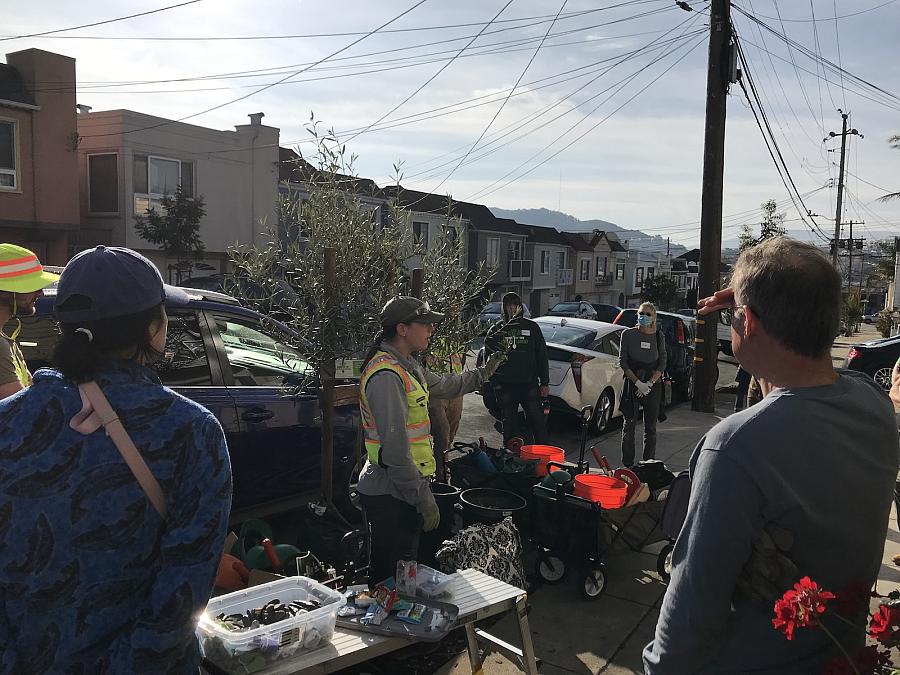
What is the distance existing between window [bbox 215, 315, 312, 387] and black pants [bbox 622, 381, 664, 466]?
418 cm

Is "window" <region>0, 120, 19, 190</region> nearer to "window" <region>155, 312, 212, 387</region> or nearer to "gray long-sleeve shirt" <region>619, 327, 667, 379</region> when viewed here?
"window" <region>155, 312, 212, 387</region>

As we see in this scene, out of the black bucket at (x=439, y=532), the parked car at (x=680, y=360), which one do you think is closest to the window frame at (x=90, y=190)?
the parked car at (x=680, y=360)

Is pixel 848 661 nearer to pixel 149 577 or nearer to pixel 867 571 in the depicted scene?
pixel 867 571

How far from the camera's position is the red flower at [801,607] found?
145 cm

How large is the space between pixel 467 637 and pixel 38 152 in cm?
2165

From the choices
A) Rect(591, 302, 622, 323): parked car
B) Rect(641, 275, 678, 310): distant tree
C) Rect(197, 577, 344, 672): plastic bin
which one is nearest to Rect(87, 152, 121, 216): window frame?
Rect(591, 302, 622, 323): parked car

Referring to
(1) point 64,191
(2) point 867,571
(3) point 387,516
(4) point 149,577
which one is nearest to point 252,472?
(3) point 387,516

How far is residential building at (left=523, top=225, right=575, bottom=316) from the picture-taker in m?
49.7

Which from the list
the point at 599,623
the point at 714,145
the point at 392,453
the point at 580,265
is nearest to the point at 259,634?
the point at 392,453

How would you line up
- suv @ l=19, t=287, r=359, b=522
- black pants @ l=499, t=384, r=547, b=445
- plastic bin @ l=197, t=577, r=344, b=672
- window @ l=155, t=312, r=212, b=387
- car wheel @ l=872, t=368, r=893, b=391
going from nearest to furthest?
1. plastic bin @ l=197, t=577, r=344, b=672
2. window @ l=155, t=312, r=212, b=387
3. suv @ l=19, t=287, r=359, b=522
4. black pants @ l=499, t=384, r=547, b=445
5. car wheel @ l=872, t=368, r=893, b=391

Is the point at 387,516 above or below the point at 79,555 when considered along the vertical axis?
below

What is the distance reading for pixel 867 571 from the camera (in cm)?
173

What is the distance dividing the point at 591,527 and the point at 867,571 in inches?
114

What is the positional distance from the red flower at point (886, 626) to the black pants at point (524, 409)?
20.7ft
